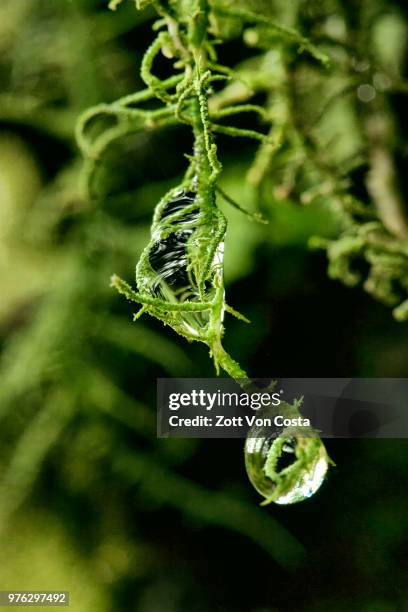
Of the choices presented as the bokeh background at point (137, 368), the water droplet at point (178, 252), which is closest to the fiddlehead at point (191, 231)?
the water droplet at point (178, 252)

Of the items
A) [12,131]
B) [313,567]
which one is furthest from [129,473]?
[12,131]

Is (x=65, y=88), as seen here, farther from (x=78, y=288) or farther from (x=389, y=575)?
(x=389, y=575)

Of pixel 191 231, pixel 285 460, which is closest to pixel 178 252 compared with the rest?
pixel 191 231

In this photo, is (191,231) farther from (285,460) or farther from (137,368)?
(137,368)

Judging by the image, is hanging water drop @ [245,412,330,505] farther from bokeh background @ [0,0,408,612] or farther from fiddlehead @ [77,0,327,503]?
bokeh background @ [0,0,408,612]

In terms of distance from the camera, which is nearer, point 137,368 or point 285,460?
point 285,460

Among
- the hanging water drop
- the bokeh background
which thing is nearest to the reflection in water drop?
the hanging water drop

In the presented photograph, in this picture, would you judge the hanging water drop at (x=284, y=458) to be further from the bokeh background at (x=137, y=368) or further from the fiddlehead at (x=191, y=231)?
the bokeh background at (x=137, y=368)

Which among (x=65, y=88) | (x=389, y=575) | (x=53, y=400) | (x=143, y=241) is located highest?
(x=65, y=88)
